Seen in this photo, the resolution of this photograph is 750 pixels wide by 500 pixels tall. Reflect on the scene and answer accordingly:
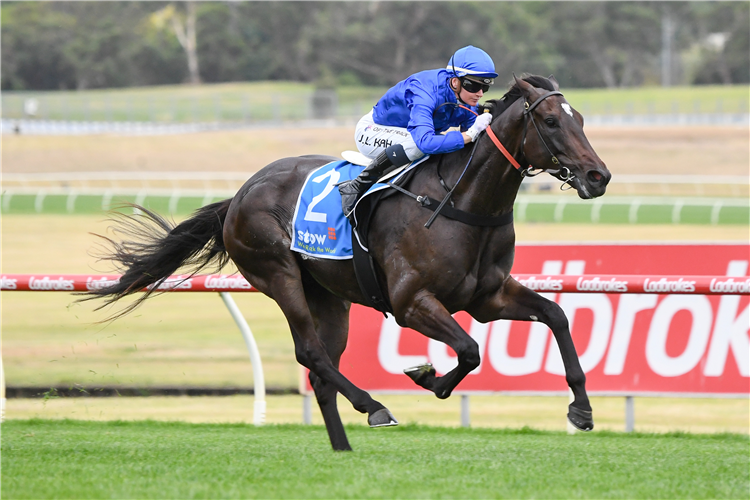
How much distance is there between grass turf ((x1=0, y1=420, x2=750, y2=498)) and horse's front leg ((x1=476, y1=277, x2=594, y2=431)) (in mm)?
426

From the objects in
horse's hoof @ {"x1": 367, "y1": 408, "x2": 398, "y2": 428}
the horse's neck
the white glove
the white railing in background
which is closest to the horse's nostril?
the horse's neck

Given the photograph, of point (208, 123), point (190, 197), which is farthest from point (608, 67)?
point (190, 197)

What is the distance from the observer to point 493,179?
167 inches

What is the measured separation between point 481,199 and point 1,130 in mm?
39827

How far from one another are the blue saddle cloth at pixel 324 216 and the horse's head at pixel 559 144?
1.93 feet

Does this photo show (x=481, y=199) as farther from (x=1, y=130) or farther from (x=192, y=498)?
(x=1, y=130)

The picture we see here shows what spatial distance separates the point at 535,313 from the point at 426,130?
0.92m

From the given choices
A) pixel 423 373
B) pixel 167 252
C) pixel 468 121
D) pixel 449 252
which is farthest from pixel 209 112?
pixel 449 252

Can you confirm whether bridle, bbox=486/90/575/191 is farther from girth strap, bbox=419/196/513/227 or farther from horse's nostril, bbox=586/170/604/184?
girth strap, bbox=419/196/513/227

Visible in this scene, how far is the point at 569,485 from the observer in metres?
3.73

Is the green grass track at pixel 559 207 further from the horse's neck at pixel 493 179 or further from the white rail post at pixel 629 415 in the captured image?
the horse's neck at pixel 493 179

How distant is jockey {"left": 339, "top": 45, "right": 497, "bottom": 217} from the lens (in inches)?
168

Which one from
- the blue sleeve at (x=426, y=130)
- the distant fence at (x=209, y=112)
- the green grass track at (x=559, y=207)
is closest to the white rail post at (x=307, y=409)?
the blue sleeve at (x=426, y=130)

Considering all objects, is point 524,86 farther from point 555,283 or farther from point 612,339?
point 612,339
